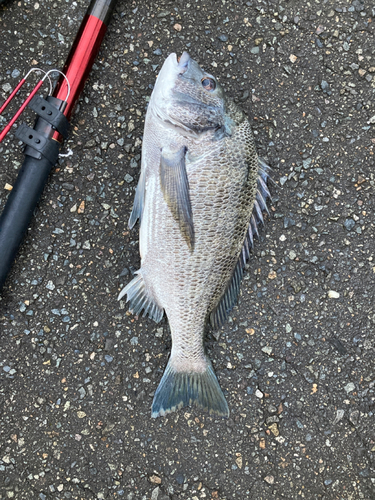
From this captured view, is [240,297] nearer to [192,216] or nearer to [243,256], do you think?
[243,256]

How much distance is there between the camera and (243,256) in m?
1.73

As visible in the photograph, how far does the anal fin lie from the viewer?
172cm

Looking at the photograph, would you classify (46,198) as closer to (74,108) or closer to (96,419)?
(74,108)

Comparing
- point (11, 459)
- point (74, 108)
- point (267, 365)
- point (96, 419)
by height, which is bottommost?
point (11, 459)

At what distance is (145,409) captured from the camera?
1790 mm

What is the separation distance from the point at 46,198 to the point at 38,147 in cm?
28

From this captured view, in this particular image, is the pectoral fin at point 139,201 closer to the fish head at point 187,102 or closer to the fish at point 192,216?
the fish at point 192,216

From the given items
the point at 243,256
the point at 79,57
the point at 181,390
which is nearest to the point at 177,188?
the point at 243,256

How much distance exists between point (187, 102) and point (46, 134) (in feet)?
2.22

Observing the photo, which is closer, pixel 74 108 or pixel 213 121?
pixel 213 121

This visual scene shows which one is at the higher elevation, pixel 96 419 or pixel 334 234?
pixel 334 234

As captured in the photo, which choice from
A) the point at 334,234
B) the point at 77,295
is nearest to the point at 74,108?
the point at 77,295

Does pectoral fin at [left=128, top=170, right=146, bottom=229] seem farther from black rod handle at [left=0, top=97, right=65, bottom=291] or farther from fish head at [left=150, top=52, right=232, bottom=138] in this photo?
black rod handle at [left=0, top=97, right=65, bottom=291]

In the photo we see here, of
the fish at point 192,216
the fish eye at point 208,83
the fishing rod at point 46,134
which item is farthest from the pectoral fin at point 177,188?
the fishing rod at point 46,134
